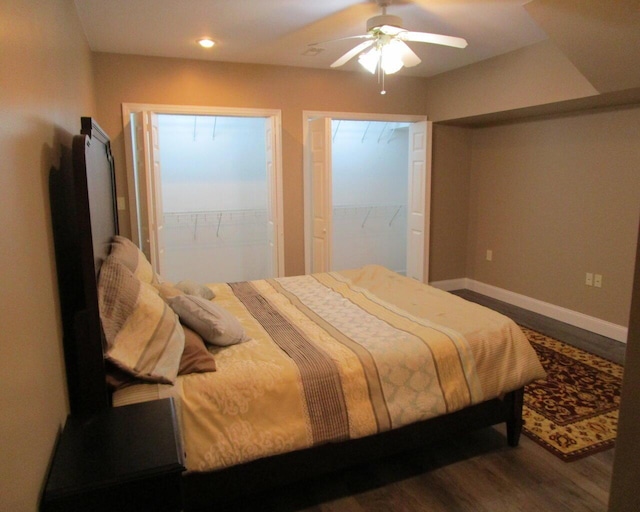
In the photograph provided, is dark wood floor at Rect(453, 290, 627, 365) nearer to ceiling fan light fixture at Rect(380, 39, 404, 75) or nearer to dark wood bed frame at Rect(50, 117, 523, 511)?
dark wood bed frame at Rect(50, 117, 523, 511)

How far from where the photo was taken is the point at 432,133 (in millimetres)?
5223

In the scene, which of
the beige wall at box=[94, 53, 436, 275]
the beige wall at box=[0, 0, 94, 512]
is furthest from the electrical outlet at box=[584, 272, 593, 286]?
the beige wall at box=[0, 0, 94, 512]

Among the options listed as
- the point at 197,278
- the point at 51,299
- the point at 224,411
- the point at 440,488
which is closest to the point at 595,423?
the point at 440,488

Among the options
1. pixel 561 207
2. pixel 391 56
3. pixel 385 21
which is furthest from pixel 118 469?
pixel 561 207

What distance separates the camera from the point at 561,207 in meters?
4.43

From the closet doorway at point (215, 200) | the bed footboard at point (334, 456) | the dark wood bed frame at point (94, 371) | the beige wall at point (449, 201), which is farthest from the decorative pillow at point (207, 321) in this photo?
the beige wall at point (449, 201)

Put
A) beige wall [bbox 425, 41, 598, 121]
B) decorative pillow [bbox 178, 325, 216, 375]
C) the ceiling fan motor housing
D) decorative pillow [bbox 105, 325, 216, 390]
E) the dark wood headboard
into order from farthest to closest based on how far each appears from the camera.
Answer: beige wall [bbox 425, 41, 598, 121] < the ceiling fan motor housing < decorative pillow [bbox 178, 325, 216, 375] < decorative pillow [bbox 105, 325, 216, 390] < the dark wood headboard

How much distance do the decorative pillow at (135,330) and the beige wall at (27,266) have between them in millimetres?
204

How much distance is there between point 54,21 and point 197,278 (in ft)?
12.8

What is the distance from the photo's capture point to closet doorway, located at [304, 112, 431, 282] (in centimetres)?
518

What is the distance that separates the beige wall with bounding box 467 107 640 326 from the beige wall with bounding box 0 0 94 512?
4.21 meters

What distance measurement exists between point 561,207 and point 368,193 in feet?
8.36

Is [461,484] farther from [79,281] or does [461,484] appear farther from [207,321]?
[79,281]

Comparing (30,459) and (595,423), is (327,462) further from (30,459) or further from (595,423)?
(595,423)
